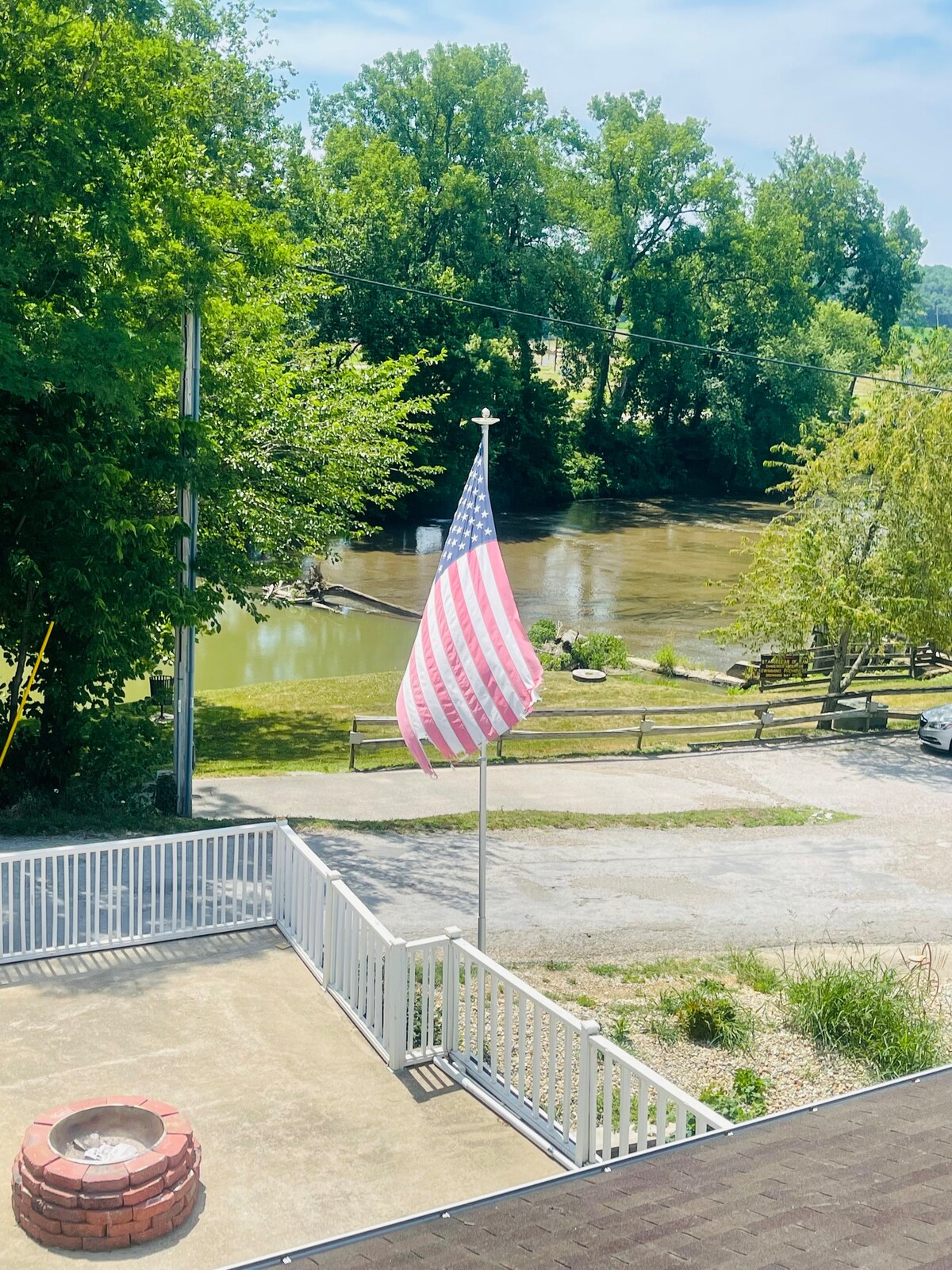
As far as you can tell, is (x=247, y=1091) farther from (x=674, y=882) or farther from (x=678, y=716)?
(x=678, y=716)

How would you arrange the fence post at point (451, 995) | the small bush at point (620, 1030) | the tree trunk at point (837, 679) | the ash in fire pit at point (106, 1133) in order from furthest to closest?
the tree trunk at point (837, 679) → the small bush at point (620, 1030) → the fence post at point (451, 995) → the ash in fire pit at point (106, 1133)

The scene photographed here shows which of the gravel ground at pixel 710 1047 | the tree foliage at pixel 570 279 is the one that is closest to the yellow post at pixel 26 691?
the gravel ground at pixel 710 1047

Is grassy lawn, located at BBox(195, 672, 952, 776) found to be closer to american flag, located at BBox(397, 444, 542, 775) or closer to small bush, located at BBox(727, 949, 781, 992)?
small bush, located at BBox(727, 949, 781, 992)

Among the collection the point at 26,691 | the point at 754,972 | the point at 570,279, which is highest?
the point at 570,279

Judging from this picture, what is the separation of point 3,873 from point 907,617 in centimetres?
1764

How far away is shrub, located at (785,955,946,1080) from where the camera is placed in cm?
989

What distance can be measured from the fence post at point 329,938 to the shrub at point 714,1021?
2.69 metres

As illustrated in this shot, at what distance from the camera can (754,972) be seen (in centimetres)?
1169

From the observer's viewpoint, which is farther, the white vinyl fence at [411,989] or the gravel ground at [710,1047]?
the gravel ground at [710,1047]

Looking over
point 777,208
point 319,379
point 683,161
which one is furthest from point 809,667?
point 777,208

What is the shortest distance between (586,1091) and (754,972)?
15.2 ft

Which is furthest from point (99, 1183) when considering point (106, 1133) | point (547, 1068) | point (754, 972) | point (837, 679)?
point (837, 679)

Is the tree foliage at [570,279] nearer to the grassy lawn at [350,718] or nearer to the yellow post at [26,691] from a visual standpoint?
the grassy lawn at [350,718]

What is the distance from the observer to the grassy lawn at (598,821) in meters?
16.5
